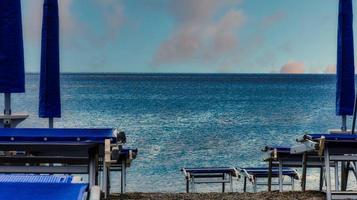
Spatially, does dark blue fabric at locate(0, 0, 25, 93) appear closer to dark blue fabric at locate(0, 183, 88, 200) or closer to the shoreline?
the shoreline

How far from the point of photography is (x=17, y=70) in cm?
723

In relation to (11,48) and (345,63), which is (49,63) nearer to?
(11,48)

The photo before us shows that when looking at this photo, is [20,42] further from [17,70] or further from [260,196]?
[260,196]

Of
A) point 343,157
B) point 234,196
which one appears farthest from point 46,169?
point 234,196

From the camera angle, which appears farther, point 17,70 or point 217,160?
point 217,160

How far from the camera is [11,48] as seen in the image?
7.18 meters

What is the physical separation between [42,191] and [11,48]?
14.3 ft

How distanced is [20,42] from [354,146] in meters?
3.56

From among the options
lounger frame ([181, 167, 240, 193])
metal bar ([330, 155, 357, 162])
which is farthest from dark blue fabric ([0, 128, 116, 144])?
lounger frame ([181, 167, 240, 193])

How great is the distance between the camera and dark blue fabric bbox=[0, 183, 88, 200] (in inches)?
117

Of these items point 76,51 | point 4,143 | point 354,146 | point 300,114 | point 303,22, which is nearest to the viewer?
point 4,143

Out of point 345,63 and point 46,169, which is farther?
point 345,63

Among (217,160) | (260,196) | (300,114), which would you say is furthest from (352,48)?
(300,114)

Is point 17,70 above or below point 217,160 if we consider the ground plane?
above
